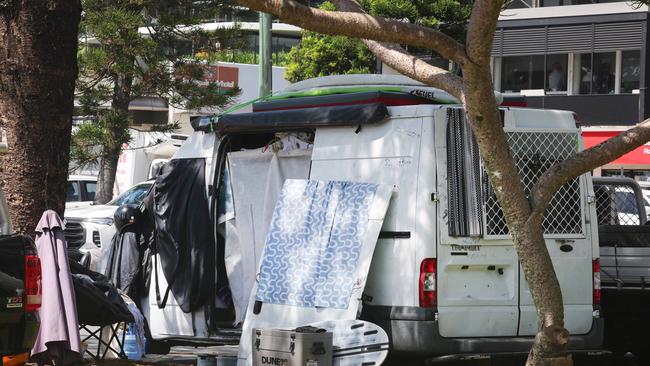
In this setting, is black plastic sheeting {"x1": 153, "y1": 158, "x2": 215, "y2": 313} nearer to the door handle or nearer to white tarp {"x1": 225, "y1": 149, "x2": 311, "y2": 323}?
white tarp {"x1": 225, "y1": 149, "x2": 311, "y2": 323}

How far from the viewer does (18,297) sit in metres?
6.69

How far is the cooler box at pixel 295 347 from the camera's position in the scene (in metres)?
7.65

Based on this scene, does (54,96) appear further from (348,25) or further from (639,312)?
(639,312)

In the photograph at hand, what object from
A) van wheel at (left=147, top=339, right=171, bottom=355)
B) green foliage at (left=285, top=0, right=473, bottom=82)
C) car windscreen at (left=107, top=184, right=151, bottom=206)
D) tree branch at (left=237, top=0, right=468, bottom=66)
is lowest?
van wheel at (left=147, top=339, right=171, bottom=355)

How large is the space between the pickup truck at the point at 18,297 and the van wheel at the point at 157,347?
288cm

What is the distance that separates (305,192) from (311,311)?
95 cm

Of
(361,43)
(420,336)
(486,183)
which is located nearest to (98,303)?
(420,336)

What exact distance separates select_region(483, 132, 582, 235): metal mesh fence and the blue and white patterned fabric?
1254 millimetres

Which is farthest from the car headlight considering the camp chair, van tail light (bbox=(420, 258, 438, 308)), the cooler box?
van tail light (bbox=(420, 258, 438, 308))

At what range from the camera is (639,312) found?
9523 mm

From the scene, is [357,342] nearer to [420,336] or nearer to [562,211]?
[420,336]

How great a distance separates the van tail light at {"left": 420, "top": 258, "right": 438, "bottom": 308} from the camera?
7738 mm

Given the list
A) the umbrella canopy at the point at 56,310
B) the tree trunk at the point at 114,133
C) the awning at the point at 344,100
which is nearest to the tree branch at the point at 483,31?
the awning at the point at 344,100

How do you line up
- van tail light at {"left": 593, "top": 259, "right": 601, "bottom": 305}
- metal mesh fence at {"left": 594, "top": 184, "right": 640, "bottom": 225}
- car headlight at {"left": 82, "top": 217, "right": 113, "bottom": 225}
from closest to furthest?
1. van tail light at {"left": 593, "top": 259, "right": 601, "bottom": 305}
2. metal mesh fence at {"left": 594, "top": 184, "right": 640, "bottom": 225}
3. car headlight at {"left": 82, "top": 217, "right": 113, "bottom": 225}
